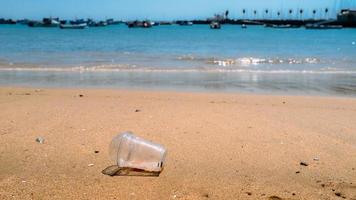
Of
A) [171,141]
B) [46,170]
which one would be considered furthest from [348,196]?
[46,170]

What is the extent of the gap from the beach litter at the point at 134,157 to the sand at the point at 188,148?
10 cm

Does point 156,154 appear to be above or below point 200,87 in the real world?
above

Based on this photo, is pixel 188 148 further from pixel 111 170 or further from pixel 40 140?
pixel 40 140

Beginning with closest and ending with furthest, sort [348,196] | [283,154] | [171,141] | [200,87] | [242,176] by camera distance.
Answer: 1. [348,196]
2. [242,176]
3. [283,154]
4. [171,141]
5. [200,87]

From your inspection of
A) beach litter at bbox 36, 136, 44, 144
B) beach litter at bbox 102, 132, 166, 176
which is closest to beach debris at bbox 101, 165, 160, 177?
beach litter at bbox 102, 132, 166, 176

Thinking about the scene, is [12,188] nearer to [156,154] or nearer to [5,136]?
[156,154]

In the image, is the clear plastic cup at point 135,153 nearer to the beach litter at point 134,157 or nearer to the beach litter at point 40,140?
the beach litter at point 134,157

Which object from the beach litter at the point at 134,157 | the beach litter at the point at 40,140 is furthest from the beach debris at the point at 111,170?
the beach litter at the point at 40,140

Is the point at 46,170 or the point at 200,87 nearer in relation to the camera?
the point at 46,170

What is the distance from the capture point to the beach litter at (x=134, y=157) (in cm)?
416

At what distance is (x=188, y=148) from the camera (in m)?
4.88

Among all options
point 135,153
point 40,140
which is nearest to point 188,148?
point 135,153

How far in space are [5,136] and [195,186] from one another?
2598 millimetres

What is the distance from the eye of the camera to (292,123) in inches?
248
